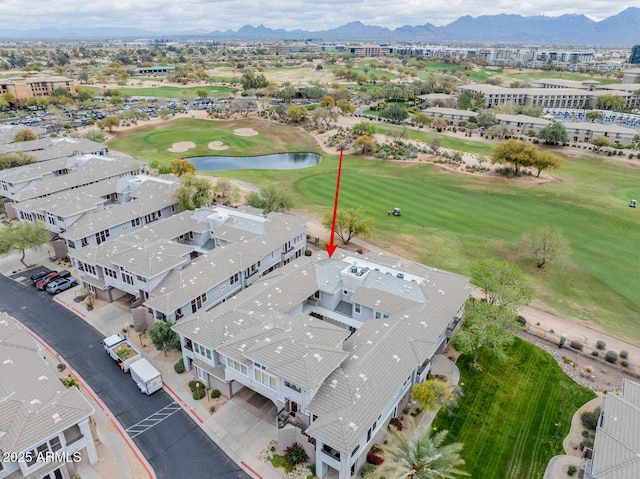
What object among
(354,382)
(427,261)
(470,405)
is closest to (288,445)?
(354,382)

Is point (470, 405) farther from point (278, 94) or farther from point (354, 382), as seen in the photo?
point (278, 94)

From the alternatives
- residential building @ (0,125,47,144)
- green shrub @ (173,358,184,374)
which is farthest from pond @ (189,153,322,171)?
green shrub @ (173,358,184,374)

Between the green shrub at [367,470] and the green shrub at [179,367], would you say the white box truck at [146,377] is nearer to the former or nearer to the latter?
the green shrub at [179,367]

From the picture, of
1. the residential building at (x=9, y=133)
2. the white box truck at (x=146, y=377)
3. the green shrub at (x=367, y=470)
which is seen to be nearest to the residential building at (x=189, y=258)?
the white box truck at (x=146, y=377)

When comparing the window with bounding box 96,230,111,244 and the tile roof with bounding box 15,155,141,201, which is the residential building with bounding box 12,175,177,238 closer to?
the window with bounding box 96,230,111,244

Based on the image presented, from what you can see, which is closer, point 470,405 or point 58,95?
point 470,405

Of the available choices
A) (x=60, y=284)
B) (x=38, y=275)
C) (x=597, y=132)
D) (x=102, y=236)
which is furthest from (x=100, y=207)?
(x=597, y=132)

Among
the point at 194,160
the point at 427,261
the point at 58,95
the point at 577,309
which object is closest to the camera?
the point at 577,309
